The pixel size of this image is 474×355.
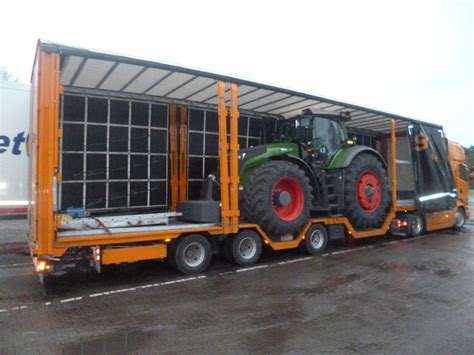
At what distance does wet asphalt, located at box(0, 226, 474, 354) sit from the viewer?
13.8 ft

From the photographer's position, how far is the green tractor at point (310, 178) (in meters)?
7.80

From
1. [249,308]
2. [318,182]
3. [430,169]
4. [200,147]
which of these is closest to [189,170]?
[200,147]

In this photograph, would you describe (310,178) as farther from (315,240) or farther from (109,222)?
(109,222)

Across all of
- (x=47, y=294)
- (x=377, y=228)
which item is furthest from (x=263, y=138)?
(x=47, y=294)

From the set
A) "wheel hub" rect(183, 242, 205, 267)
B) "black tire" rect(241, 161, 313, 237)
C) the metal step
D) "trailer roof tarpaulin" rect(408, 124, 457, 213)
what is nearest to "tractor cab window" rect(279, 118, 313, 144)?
"black tire" rect(241, 161, 313, 237)

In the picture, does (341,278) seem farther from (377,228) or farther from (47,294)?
(47,294)

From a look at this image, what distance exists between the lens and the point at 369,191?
31.9ft

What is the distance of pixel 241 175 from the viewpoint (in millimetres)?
8289

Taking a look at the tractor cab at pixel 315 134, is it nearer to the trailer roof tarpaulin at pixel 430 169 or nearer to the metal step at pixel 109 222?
the trailer roof tarpaulin at pixel 430 169

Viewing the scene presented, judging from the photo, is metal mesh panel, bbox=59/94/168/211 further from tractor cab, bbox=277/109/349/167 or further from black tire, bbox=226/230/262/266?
tractor cab, bbox=277/109/349/167

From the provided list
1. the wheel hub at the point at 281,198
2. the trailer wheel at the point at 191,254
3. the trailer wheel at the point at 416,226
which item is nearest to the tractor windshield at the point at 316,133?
the wheel hub at the point at 281,198

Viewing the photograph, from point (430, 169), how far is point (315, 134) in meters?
4.15

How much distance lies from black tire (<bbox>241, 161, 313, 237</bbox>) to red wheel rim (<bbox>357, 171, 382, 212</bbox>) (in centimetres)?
178

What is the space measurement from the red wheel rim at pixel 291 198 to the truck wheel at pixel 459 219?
7525mm
